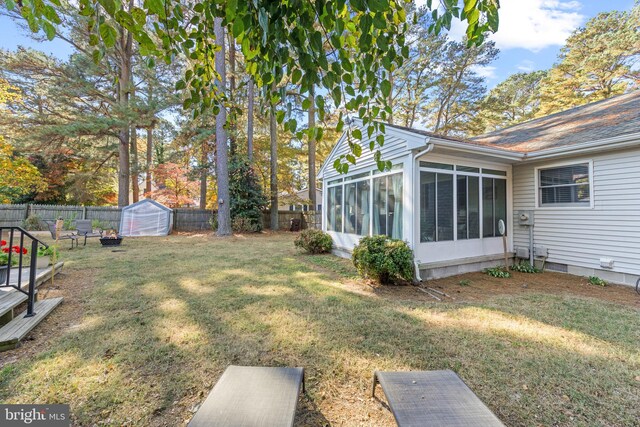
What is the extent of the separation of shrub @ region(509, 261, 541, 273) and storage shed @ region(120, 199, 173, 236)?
14.4 metres

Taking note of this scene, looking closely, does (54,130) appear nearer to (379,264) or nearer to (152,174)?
(152,174)

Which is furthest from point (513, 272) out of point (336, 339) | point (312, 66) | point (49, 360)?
point (49, 360)

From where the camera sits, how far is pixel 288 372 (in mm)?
2105

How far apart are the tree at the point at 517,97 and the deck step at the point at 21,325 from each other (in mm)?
21260

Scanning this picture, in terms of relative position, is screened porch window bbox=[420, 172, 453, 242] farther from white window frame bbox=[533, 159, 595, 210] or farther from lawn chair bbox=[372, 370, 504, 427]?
lawn chair bbox=[372, 370, 504, 427]

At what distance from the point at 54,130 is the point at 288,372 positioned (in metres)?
17.6

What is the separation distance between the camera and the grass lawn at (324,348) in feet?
7.04

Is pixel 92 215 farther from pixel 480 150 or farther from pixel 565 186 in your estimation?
pixel 565 186

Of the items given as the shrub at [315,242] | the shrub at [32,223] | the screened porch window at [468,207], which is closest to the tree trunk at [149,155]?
the shrub at [32,223]

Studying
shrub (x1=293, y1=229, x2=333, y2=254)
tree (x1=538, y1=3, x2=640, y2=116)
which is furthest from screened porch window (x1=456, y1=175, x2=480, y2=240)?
tree (x1=538, y1=3, x2=640, y2=116)

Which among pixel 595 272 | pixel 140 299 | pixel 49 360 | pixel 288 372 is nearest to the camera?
pixel 288 372

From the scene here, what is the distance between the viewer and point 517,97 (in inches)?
754

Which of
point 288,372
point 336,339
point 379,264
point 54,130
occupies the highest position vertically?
point 54,130

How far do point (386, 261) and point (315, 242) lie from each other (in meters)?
3.85
